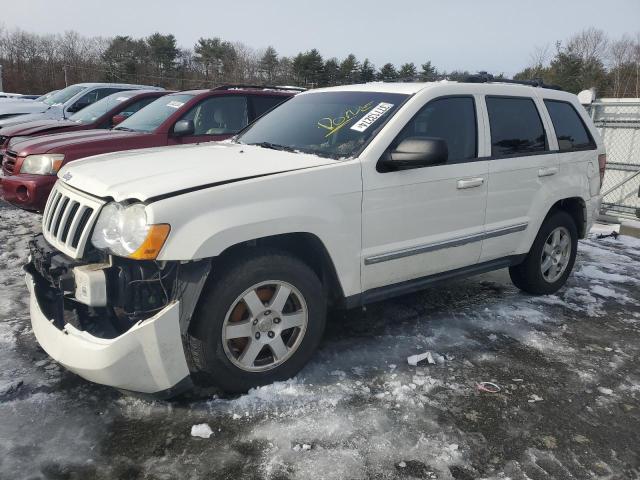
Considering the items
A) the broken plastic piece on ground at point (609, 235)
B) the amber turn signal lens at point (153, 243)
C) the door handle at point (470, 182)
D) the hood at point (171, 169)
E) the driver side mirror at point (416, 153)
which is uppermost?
the driver side mirror at point (416, 153)

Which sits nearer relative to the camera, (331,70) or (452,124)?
(452,124)

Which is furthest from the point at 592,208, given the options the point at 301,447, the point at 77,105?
the point at 77,105

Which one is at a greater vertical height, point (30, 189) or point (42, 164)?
point (42, 164)

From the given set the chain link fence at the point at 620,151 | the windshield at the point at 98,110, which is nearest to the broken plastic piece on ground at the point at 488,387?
the windshield at the point at 98,110

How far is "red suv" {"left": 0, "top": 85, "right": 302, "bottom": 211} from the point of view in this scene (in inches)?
211

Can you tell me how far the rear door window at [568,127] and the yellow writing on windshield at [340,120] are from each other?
187 centimetres

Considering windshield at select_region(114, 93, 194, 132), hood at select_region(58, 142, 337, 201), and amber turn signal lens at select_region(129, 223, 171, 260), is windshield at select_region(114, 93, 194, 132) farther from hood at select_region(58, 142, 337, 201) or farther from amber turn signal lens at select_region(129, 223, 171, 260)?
amber turn signal lens at select_region(129, 223, 171, 260)

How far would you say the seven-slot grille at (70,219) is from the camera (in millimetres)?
2688

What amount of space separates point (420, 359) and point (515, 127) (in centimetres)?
206

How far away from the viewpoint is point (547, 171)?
436 cm

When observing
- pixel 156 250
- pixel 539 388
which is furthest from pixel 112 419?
pixel 539 388

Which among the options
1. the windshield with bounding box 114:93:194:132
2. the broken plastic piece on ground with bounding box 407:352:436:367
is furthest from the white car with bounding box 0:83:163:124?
the broken plastic piece on ground with bounding box 407:352:436:367

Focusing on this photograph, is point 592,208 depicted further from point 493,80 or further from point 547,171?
point 493,80

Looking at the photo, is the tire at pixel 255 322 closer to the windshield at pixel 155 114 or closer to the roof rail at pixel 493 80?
the roof rail at pixel 493 80
